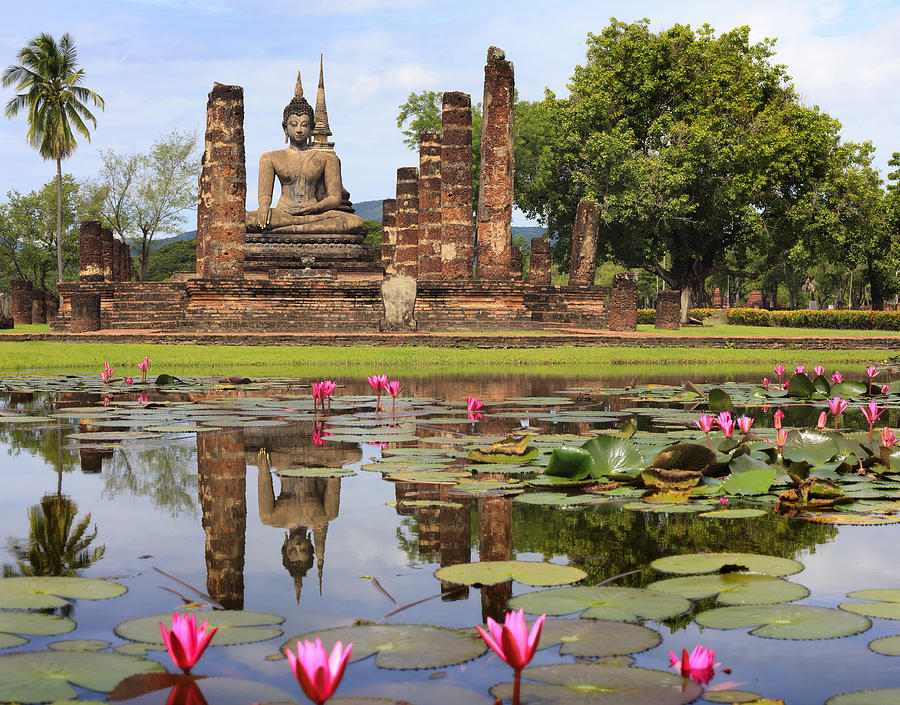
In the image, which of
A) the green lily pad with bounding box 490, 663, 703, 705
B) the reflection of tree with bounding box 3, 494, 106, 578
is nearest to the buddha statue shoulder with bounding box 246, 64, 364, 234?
the reflection of tree with bounding box 3, 494, 106, 578

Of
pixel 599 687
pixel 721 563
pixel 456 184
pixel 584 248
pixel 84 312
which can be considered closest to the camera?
pixel 599 687

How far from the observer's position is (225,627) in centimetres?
233

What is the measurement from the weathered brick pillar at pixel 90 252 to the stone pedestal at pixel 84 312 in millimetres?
6695

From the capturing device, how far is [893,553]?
326 cm

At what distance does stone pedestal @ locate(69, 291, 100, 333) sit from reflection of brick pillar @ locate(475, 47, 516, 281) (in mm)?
9161

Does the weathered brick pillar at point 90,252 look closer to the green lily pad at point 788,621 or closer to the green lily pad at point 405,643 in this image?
the green lily pad at point 405,643

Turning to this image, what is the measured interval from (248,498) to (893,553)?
2.50 meters

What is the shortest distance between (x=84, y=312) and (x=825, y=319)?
1175 inches

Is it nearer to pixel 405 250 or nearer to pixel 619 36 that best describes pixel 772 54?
pixel 619 36

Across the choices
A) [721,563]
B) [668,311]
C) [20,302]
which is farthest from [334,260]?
[721,563]

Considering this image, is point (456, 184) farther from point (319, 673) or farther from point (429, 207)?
point (319, 673)

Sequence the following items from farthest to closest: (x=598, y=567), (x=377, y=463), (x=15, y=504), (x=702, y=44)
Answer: (x=702, y=44), (x=377, y=463), (x=15, y=504), (x=598, y=567)

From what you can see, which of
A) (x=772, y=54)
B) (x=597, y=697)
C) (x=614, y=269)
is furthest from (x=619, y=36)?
(x=614, y=269)

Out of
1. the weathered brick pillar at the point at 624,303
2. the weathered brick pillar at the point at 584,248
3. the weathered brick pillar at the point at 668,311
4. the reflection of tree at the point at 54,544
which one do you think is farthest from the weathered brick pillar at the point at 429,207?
the reflection of tree at the point at 54,544
